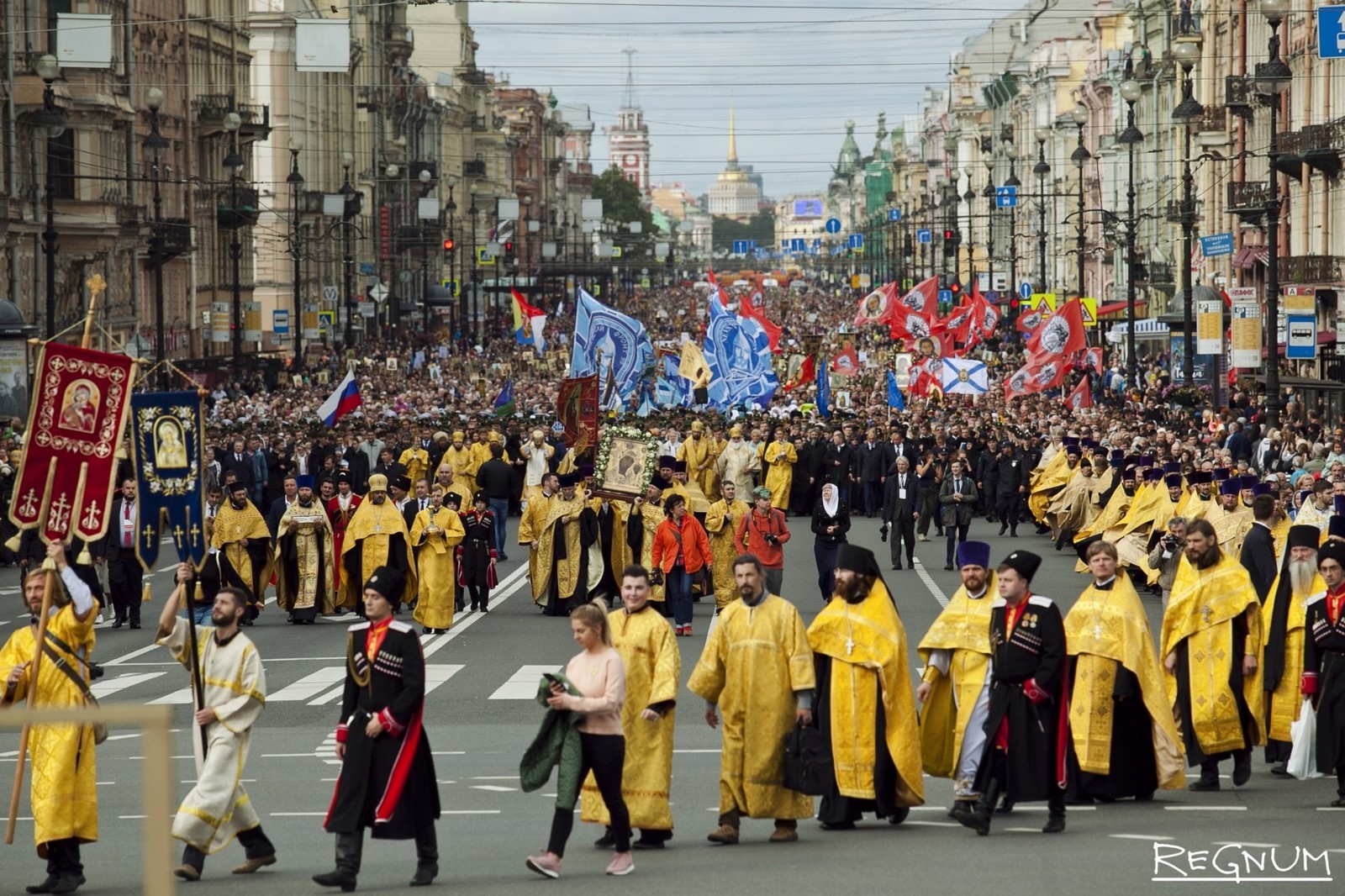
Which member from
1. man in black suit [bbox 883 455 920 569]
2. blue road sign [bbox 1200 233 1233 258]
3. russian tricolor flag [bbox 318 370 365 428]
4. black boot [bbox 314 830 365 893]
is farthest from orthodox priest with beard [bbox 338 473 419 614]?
blue road sign [bbox 1200 233 1233 258]

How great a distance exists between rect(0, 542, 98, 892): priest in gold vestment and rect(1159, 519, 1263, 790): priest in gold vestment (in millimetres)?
6047

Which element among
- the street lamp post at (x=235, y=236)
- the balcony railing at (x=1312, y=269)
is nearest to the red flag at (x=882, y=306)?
the balcony railing at (x=1312, y=269)

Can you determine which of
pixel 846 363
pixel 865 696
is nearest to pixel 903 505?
pixel 865 696

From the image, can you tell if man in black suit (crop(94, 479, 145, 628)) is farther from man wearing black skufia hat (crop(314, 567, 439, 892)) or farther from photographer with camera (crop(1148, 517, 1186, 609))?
man wearing black skufia hat (crop(314, 567, 439, 892))

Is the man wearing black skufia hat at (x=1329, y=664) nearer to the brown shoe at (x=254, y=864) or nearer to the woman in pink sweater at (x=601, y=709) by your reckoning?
the woman in pink sweater at (x=601, y=709)

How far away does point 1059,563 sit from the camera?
95.7 ft

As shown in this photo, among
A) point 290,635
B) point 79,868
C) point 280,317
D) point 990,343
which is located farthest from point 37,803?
point 990,343

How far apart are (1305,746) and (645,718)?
3.87 m

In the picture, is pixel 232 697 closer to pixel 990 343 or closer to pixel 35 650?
pixel 35 650

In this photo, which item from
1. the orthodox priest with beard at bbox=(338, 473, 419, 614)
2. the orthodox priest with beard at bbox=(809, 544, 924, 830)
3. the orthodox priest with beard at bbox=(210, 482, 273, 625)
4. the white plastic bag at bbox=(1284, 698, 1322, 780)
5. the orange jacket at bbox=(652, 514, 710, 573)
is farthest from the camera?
the orthodox priest with beard at bbox=(210, 482, 273, 625)

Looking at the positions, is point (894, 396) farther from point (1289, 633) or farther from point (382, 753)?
point (382, 753)

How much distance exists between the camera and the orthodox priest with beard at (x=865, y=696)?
11.6 metres

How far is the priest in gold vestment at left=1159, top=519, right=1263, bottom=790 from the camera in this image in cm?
1327

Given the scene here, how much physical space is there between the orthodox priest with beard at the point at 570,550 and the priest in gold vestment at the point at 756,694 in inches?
474
